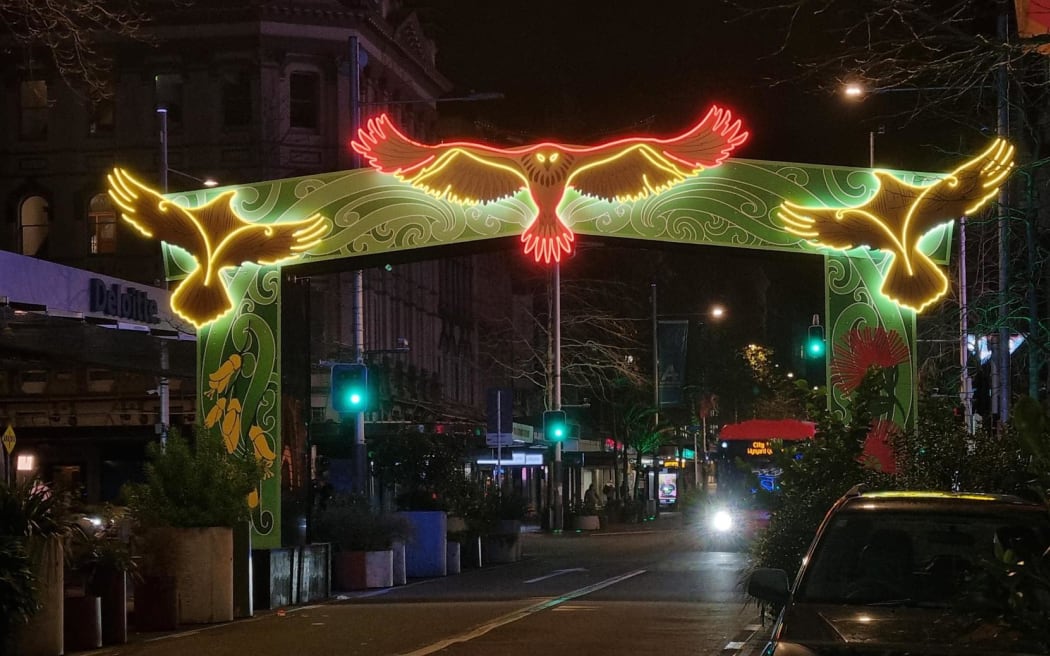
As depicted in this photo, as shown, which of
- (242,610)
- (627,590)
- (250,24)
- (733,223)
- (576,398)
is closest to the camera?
(242,610)

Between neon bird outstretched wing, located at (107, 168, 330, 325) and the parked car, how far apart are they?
13.2 m

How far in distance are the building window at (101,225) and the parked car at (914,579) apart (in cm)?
4591

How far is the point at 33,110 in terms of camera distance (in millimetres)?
51844

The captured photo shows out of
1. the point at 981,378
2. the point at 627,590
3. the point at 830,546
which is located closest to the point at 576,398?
the point at 981,378

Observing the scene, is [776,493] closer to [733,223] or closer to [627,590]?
[733,223]

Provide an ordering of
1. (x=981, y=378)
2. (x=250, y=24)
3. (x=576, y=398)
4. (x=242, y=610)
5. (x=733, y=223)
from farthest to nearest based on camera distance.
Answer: (x=576, y=398) < (x=250, y=24) < (x=981, y=378) < (x=733, y=223) < (x=242, y=610)

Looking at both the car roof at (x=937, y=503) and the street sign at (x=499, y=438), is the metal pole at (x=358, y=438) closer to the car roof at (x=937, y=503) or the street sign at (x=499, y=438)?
the street sign at (x=499, y=438)

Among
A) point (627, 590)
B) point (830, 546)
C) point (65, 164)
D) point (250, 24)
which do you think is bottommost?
point (627, 590)

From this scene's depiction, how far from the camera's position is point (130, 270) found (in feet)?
168

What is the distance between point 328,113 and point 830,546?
44457 millimetres

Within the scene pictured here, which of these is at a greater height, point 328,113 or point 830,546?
point 328,113

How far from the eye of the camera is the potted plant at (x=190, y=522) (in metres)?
18.3

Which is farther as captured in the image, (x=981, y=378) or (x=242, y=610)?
(x=981, y=378)

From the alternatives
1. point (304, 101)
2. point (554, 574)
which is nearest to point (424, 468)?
point (554, 574)
